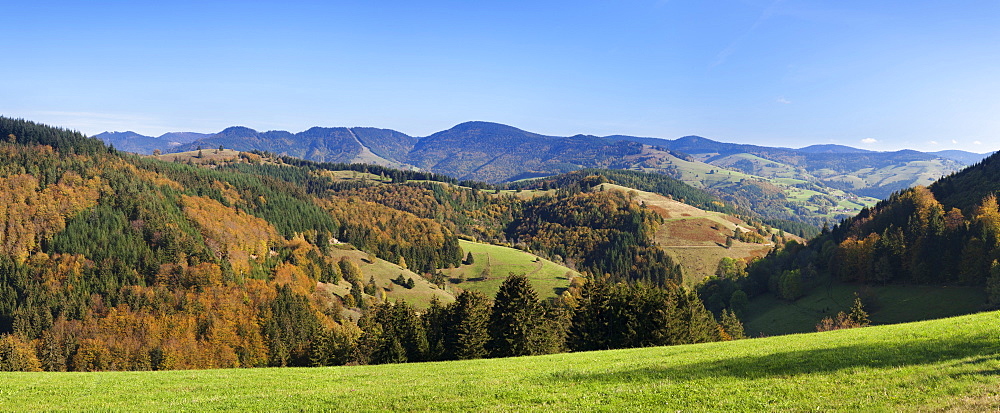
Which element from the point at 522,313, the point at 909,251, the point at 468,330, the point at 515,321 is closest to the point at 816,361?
the point at 522,313

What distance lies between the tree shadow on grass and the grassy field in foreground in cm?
7

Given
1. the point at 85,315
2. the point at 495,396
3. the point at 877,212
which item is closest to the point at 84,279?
the point at 85,315

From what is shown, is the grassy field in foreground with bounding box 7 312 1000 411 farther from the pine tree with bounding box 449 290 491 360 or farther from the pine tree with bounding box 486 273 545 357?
the pine tree with bounding box 449 290 491 360

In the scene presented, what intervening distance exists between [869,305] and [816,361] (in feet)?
407

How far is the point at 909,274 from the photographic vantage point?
128625 mm

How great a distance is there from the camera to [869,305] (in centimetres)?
12194

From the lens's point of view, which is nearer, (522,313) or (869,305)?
(522,313)

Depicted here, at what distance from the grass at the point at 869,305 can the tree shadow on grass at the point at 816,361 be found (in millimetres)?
103812

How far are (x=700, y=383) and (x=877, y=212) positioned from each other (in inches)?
8173

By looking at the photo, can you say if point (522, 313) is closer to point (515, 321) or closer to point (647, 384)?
point (515, 321)

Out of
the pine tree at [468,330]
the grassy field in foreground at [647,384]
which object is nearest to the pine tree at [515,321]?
the pine tree at [468,330]

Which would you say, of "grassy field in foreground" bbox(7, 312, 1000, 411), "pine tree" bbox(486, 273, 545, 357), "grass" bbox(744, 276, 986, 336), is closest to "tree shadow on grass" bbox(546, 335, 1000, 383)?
"grassy field in foreground" bbox(7, 312, 1000, 411)

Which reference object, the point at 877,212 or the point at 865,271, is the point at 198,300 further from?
the point at 877,212

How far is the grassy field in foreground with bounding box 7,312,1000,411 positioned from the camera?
59.9 feet
